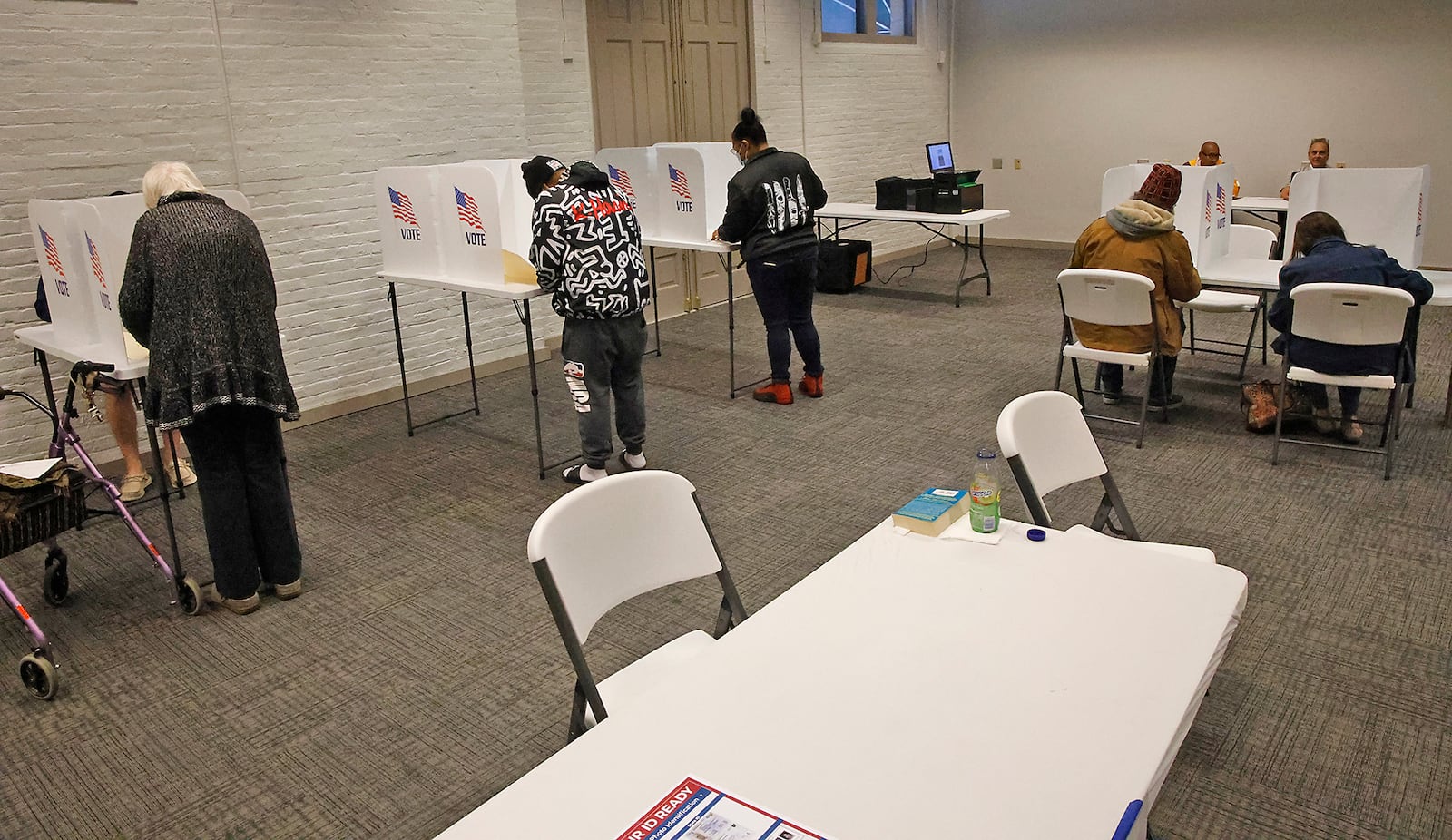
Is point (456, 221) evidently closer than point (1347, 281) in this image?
No

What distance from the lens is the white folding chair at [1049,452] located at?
2258 mm

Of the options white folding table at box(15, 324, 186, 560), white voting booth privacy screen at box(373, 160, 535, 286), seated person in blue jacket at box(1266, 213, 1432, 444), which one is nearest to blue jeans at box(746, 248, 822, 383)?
white voting booth privacy screen at box(373, 160, 535, 286)

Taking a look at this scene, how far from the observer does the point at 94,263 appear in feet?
11.6

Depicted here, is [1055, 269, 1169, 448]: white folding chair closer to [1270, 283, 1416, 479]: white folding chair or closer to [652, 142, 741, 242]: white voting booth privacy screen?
[1270, 283, 1416, 479]: white folding chair

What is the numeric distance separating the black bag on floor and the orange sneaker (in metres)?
2.88

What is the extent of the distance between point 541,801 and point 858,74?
8623 millimetres

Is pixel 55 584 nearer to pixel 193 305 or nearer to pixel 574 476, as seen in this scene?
pixel 193 305

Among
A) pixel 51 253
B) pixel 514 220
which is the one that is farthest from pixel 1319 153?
pixel 51 253

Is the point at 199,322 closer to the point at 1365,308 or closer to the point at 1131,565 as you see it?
the point at 1131,565

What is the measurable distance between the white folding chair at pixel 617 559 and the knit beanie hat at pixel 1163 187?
347 centimetres

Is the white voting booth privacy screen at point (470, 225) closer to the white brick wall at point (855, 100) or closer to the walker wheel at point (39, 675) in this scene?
the walker wheel at point (39, 675)

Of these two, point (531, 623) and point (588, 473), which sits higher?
point (588, 473)

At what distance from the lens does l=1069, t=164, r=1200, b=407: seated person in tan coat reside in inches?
180

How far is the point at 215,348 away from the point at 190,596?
2.87ft
